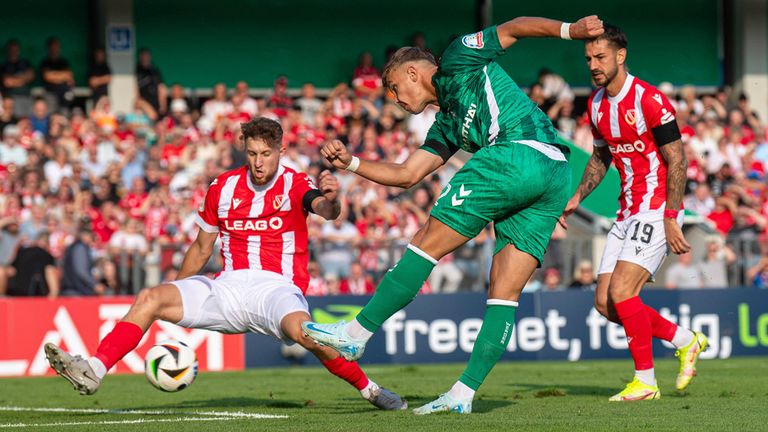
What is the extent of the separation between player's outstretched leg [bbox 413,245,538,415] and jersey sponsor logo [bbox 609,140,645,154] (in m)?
1.95

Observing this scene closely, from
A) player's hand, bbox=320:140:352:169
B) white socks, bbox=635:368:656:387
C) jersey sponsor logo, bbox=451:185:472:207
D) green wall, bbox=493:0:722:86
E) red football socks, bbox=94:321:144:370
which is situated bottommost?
white socks, bbox=635:368:656:387

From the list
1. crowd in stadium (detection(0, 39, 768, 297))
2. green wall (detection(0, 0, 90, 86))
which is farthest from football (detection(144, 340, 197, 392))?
green wall (detection(0, 0, 90, 86))

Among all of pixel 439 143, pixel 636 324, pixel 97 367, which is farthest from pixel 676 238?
pixel 97 367

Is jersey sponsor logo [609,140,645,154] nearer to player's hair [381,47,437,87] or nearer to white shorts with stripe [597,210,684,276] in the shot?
white shorts with stripe [597,210,684,276]

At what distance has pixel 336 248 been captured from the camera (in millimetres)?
17703

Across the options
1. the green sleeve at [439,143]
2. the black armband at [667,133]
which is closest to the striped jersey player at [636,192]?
the black armband at [667,133]

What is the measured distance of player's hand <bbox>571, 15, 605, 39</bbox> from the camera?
23.6ft

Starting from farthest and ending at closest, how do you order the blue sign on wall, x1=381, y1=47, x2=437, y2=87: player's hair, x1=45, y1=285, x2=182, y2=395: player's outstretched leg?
1. the blue sign on wall
2. x1=381, y1=47, x2=437, y2=87: player's hair
3. x1=45, y1=285, x2=182, y2=395: player's outstretched leg

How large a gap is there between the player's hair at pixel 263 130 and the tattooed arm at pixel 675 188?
2.70 meters

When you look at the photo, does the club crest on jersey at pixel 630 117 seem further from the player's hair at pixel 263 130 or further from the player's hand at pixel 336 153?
the player's hand at pixel 336 153

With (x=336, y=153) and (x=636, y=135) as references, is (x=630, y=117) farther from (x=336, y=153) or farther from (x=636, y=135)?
(x=336, y=153)

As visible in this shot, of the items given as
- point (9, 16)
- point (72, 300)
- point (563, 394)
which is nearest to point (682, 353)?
point (563, 394)

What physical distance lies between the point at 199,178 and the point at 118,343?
467 inches

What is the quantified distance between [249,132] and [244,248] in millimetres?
846
